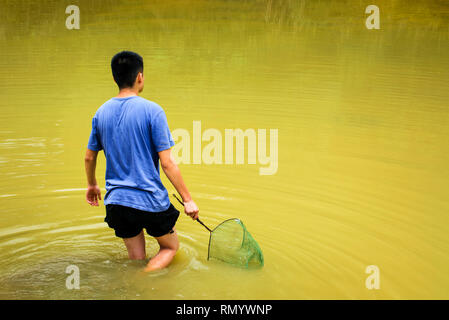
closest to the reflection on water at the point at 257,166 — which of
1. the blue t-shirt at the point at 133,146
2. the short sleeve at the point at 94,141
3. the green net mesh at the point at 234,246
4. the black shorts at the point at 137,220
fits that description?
the green net mesh at the point at 234,246

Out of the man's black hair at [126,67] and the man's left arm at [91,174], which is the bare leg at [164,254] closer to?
the man's left arm at [91,174]

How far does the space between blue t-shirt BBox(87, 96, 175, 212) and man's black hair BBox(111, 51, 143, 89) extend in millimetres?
99

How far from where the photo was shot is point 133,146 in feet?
9.30

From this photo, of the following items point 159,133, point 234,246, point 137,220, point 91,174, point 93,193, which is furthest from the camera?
point 234,246

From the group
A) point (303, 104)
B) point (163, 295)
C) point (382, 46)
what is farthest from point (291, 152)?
point (382, 46)

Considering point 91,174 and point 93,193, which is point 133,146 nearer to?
point 91,174

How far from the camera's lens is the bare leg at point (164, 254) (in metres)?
3.16

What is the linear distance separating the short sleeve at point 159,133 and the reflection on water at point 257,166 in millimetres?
861

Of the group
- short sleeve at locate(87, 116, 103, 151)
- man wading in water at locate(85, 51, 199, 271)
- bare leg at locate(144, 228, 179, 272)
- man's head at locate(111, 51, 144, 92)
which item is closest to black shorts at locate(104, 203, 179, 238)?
man wading in water at locate(85, 51, 199, 271)

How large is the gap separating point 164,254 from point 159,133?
2.72 ft

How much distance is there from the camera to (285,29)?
1455cm

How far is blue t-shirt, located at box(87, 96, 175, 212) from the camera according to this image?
2.80 m

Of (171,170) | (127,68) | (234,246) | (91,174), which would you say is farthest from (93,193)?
(234,246)

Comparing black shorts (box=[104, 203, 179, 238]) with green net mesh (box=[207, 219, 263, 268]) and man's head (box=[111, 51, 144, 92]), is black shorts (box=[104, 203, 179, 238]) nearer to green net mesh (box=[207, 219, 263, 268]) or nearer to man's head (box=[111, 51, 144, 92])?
green net mesh (box=[207, 219, 263, 268])
